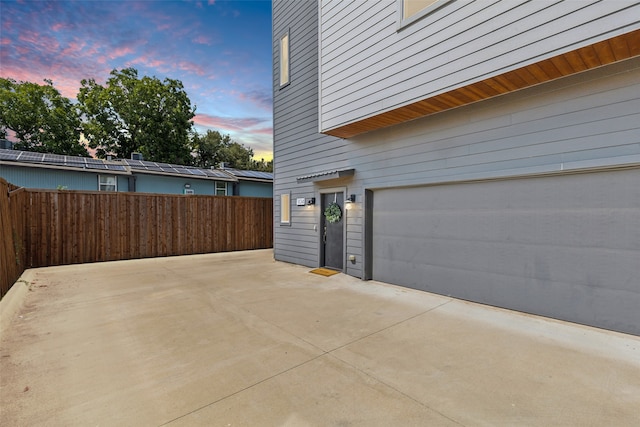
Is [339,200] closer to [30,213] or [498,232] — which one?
[498,232]

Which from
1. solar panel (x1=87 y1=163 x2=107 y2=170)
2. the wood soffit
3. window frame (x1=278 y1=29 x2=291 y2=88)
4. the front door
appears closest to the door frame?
the front door

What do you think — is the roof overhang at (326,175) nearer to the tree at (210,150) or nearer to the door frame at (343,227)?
the door frame at (343,227)

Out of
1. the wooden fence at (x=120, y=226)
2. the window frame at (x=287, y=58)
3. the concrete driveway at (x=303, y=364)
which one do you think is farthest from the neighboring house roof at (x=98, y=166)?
the concrete driveway at (x=303, y=364)

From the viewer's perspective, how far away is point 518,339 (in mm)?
2900

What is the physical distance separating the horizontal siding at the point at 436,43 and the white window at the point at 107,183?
1022 centimetres

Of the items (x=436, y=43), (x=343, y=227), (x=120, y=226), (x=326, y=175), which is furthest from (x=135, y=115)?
(x=436, y=43)

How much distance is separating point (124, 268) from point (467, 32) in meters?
8.33

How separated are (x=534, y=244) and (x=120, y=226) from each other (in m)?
9.60

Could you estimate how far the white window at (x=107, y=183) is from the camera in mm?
11039

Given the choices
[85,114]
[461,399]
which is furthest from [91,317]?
[85,114]

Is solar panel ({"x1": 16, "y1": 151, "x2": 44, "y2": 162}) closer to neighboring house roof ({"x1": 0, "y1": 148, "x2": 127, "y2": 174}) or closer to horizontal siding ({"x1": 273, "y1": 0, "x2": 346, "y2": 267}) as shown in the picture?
neighboring house roof ({"x1": 0, "y1": 148, "x2": 127, "y2": 174})

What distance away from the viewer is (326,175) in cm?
608

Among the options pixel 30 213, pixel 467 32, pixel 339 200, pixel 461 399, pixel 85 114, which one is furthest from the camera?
pixel 85 114

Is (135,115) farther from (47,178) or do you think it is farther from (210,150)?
(47,178)
